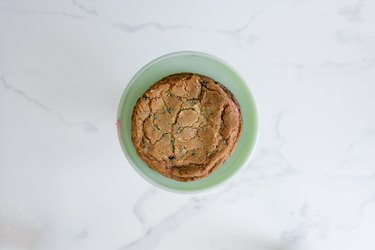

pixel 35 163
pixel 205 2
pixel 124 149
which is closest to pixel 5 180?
pixel 35 163

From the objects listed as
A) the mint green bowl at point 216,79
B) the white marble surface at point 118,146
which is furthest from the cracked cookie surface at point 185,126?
the white marble surface at point 118,146

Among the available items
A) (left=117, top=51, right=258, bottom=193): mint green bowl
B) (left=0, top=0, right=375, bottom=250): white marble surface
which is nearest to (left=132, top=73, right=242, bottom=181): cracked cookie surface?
(left=117, top=51, right=258, bottom=193): mint green bowl

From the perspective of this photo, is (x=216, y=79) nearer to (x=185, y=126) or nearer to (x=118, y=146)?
(x=185, y=126)

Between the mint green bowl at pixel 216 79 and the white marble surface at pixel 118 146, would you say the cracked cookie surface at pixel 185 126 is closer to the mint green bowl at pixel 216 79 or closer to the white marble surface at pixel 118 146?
the mint green bowl at pixel 216 79

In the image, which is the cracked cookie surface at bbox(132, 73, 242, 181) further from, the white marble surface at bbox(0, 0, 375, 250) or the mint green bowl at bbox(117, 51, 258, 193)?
the white marble surface at bbox(0, 0, 375, 250)

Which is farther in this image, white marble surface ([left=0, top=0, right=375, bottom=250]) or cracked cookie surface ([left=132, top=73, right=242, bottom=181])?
white marble surface ([left=0, top=0, right=375, bottom=250])

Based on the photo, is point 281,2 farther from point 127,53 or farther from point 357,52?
point 127,53
